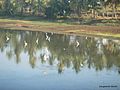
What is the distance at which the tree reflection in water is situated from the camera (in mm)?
56406

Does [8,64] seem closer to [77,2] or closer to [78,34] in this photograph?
[78,34]

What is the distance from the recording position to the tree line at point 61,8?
13650cm

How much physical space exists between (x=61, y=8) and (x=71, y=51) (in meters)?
76.0

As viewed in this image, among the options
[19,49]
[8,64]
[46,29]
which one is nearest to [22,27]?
[46,29]

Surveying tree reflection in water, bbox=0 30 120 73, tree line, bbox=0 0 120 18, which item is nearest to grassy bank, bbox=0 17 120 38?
tree reflection in water, bbox=0 30 120 73

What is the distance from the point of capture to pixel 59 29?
11150cm

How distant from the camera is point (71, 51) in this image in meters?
69.1

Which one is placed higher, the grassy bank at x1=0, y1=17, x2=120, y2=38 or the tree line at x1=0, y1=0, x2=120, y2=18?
the tree line at x1=0, y1=0, x2=120, y2=18

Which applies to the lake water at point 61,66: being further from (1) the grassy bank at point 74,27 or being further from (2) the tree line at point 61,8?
(2) the tree line at point 61,8

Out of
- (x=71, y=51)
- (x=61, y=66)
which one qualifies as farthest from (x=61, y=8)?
(x=61, y=66)

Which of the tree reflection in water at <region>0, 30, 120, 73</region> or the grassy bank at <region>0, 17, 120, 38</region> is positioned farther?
the grassy bank at <region>0, 17, 120, 38</region>

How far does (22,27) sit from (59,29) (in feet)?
49.0

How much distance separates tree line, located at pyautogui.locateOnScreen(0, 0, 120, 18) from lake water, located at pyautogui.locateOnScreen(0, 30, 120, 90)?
50.6 m

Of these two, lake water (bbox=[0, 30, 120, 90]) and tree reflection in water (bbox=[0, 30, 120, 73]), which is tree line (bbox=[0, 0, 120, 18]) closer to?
tree reflection in water (bbox=[0, 30, 120, 73])
